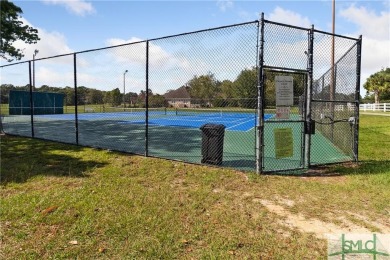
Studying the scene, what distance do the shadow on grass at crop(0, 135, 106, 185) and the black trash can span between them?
2480 mm

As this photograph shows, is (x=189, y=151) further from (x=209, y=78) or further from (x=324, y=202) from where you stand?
(x=324, y=202)

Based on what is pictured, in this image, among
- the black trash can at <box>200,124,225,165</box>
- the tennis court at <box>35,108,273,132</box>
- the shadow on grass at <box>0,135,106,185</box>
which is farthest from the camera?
the tennis court at <box>35,108,273,132</box>

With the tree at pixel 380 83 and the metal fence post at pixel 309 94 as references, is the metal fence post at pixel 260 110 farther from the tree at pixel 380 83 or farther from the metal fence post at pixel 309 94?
the tree at pixel 380 83

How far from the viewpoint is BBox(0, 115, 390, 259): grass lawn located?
3482 mm

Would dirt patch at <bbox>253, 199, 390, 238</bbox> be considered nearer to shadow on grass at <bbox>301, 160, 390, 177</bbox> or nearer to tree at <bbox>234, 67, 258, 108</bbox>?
shadow on grass at <bbox>301, 160, 390, 177</bbox>

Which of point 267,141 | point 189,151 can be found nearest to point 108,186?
point 189,151

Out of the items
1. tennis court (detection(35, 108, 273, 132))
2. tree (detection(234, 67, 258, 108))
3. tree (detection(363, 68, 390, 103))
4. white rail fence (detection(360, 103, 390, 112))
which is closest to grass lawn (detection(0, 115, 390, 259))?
tree (detection(234, 67, 258, 108))

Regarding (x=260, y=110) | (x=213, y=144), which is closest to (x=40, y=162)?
(x=213, y=144)

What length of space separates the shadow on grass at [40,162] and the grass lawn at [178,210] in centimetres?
4

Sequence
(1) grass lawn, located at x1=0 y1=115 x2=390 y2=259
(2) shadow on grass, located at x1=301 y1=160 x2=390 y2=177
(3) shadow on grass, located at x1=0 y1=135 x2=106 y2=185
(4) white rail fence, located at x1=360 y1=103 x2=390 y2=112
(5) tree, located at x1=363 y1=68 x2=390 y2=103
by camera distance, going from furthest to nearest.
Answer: (5) tree, located at x1=363 y1=68 x2=390 y2=103 < (4) white rail fence, located at x1=360 y1=103 x2=390 y2=112 < (2) shadow on grass, located at x1=301 y1=160 x2=390 y2=177 < (3) shadow on grass, located at x1=0 y1=135 x2=106 y2=185 < (1) grass lawn, located at x1=0 y1=115 x2=390 y2=259

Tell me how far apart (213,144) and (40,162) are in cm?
423

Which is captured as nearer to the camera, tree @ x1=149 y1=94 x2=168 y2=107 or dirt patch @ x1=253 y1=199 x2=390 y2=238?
dirt patch @ x1=253 y1=199 x2=390 y2=238

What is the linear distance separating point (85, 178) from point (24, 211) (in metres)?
1.78

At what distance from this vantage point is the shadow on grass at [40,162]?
6.52m
